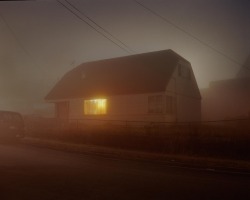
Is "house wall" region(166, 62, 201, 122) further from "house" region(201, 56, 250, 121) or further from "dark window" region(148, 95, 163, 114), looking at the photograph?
"house" region(201, 56, 250, 121)

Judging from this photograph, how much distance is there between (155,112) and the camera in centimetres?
2734

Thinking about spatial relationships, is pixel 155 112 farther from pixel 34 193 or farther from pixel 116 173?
pixel 34 193

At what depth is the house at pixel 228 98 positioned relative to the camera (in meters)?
50.1

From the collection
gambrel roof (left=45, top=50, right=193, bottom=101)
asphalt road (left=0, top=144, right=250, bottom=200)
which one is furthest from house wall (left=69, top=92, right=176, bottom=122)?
asphalt road (left=0, top=144, right=250, bottom=200)

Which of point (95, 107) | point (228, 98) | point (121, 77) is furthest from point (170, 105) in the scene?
point (228, 98)

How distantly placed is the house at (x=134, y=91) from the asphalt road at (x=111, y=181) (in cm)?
1511

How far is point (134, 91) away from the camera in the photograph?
28469mm

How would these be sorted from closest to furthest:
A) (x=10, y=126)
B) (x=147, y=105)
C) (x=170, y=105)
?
(x=10, y=126)
(x=147, y=105)
(x=170, y=105)

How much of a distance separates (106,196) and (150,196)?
40.0 inches

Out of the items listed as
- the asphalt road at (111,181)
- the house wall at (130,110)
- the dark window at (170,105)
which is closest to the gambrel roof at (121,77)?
the house wall at (130,110)

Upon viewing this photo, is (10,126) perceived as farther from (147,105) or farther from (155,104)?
(155,104)

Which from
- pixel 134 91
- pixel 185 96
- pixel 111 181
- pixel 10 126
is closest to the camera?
pixel 111 181

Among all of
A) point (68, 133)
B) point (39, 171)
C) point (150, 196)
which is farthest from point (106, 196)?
point (68, 133)

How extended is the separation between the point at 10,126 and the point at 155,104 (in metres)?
11.8
